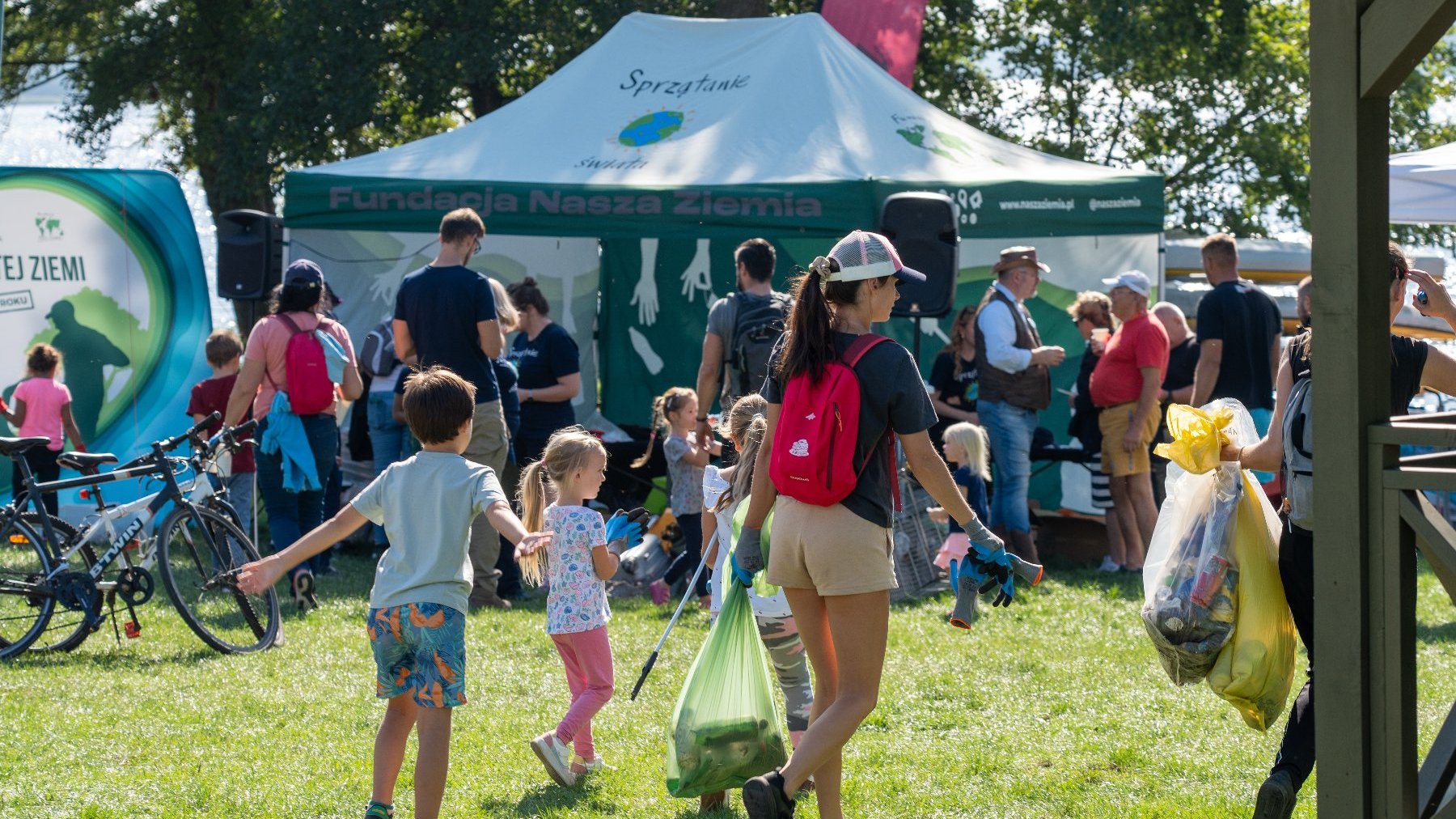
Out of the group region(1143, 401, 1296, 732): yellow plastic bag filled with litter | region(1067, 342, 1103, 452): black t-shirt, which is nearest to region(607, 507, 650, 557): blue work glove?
region(1143, 401, 1296, 732): yellow plastic bag filled with litter

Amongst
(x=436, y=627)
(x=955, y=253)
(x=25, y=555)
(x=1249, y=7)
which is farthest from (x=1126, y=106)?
(x=436, y=627)

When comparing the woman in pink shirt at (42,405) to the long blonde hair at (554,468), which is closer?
the long blonde hair at (554,468)

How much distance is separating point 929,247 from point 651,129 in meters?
3.36

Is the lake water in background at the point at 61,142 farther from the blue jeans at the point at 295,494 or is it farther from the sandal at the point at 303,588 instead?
the sandal at the point at 303,588

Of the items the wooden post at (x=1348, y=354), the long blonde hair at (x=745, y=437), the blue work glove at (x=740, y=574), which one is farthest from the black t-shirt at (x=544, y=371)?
the wooden post at (x=1348, y=354)

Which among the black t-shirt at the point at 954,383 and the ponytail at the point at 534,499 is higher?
the ponytail at the point at 534,499

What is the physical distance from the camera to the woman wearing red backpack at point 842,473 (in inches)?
155

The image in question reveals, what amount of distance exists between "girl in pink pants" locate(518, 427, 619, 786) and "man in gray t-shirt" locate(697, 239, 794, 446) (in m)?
2.27

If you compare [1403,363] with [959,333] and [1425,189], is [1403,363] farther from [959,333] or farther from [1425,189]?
[959,333]

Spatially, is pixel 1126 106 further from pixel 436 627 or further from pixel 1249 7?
pixel 436 627

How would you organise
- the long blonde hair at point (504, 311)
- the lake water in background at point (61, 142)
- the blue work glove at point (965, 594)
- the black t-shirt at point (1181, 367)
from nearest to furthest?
the blue work glove at point (965, 594), the long blonde hair at point (504, 311), the black t-shirt at point (1181, 367), the lake water in background at point (61, 142)

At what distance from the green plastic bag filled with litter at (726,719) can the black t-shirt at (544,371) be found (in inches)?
184

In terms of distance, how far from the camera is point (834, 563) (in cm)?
395

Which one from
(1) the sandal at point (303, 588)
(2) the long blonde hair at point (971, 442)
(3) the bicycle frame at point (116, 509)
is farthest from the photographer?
(2) the long blonde hair at point (971, 442)
